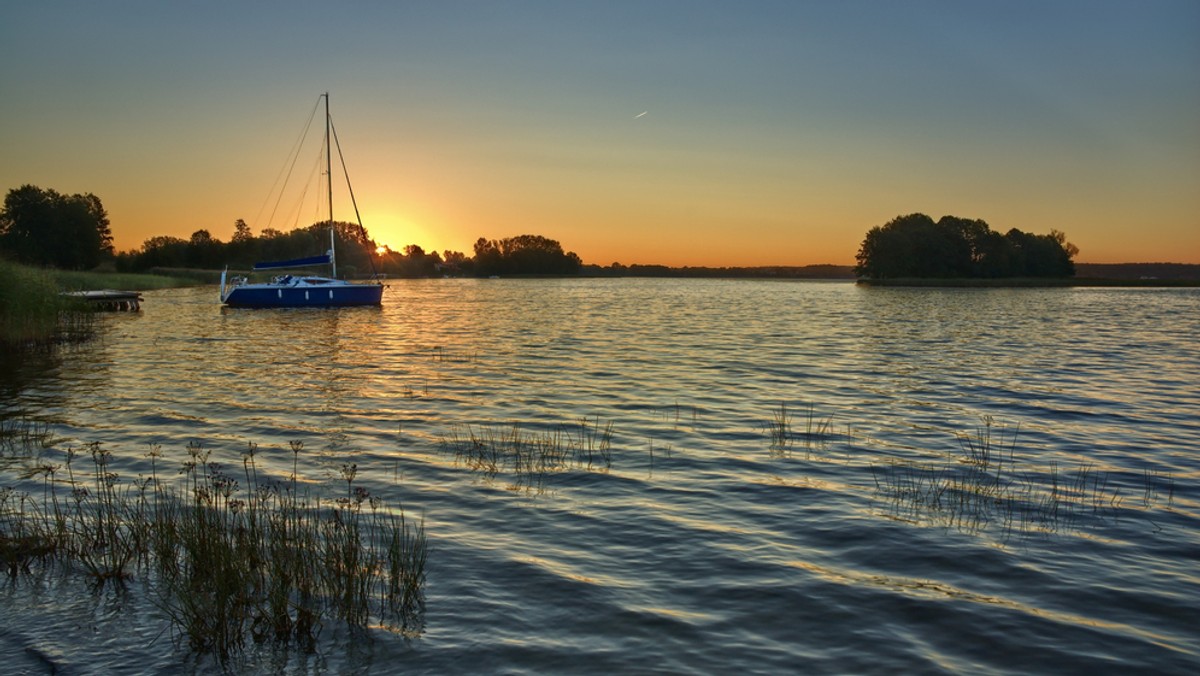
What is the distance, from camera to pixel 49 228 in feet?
405

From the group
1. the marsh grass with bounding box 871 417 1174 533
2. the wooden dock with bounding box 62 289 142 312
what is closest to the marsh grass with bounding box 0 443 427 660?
the marsh grass with bounding box 871 417 1174 533

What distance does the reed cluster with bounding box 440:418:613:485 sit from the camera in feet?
48.5

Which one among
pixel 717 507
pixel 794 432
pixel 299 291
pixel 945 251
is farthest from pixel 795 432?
pixel 945 251

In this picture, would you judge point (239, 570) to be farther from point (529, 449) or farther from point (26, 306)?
point (26, 306)

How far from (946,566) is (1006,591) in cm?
85

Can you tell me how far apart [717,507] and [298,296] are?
6489 cm

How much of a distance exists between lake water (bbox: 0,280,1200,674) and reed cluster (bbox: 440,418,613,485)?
0.55ft

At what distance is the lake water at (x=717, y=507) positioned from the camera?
304 inches

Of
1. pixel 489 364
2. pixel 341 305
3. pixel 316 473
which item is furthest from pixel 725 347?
pixel 341 305

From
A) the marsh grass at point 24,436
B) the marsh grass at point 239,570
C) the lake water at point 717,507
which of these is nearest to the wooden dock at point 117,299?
the lake water at point 717,507

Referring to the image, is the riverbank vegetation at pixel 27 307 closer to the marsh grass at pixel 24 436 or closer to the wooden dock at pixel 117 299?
the marsh grass at pixel 24 436

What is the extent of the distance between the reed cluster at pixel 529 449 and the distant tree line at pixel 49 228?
5041 inches

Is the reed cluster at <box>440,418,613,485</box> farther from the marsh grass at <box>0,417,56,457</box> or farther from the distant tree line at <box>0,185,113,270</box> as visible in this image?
the distant tree line at <box>0,185,113,270</box>

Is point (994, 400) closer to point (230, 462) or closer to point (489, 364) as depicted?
point (489, 364)
